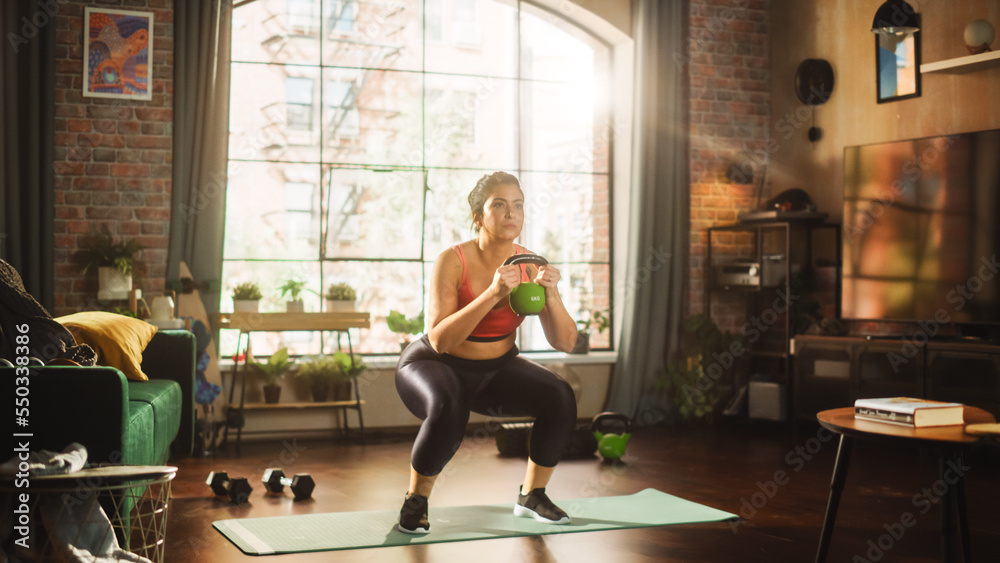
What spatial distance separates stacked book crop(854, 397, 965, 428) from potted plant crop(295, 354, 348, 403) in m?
3.41

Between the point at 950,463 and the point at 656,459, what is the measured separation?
2.42m

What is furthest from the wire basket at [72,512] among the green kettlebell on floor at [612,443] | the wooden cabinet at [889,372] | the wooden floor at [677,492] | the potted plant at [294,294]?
the wooden cabinet at [889,372]

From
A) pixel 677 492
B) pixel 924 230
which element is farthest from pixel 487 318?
pixel 924 230

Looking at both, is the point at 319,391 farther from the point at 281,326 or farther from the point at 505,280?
the point at 505,280

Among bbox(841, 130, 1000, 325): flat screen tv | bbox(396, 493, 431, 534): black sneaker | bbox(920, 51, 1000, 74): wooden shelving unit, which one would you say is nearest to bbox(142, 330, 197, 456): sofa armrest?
bbox(396, 493, 431, 534): black sneaker

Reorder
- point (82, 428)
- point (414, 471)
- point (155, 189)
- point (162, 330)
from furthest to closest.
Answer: point (155, 189)
point (162, 330)
point (414, 471)
point (82, 428)

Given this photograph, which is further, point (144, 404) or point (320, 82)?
point (320, 82)

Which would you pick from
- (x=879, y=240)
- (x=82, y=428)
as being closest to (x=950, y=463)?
(x=82, y=428)

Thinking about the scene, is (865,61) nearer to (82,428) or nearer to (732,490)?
(732,490)

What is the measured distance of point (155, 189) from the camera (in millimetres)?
5016

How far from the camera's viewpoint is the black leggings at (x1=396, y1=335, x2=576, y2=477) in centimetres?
290

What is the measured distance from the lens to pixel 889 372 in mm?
4801

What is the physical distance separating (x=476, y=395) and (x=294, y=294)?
2.44 metres

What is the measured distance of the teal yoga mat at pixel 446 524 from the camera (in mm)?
2842
